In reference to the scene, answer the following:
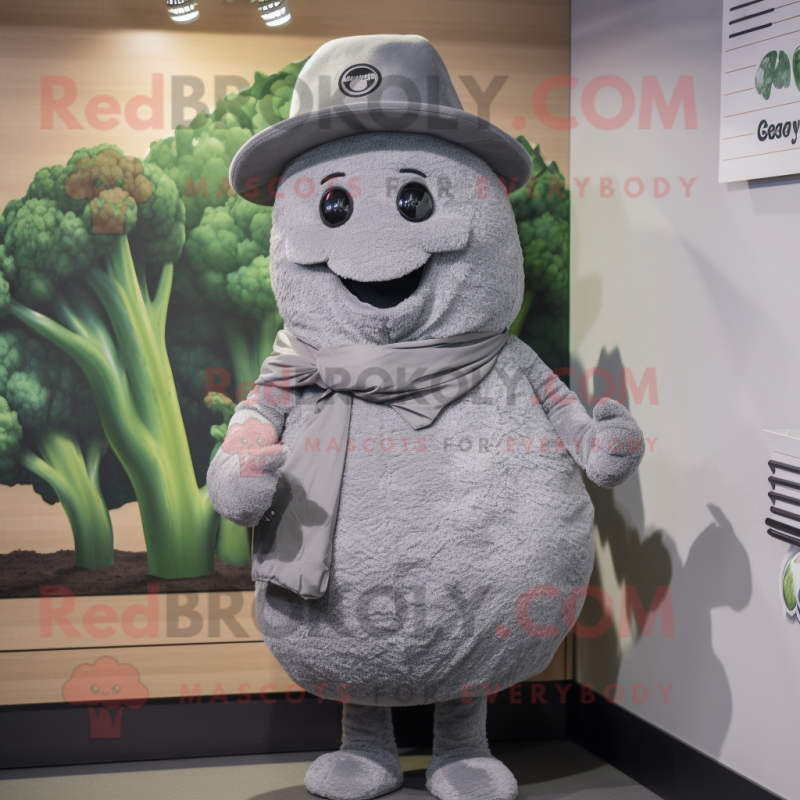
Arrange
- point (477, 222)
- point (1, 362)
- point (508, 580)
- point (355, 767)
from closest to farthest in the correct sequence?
point (508, 580) → point (477, 222) → point (355, 767) → point (1, 362)

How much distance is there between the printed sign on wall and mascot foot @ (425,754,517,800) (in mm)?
1254

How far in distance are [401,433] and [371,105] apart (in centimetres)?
62

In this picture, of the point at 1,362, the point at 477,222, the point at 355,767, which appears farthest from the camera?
the point at 1,362

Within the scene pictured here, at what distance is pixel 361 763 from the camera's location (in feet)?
5.93

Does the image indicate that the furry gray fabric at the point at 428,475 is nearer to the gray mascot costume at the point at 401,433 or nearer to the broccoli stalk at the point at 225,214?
the gray mascot costume at the point at 401,433

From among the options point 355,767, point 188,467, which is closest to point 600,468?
point 355,767

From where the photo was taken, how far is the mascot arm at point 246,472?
1506 millimetres

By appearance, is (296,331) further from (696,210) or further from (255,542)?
(696,210)

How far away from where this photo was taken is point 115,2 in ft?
6.77

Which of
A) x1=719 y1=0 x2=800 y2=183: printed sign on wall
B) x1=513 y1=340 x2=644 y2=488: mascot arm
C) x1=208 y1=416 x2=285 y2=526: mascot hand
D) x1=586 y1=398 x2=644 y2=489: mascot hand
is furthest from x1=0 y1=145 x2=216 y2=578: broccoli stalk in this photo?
x1=719 y1=0 x2=800 y2=183: printed sign on wall

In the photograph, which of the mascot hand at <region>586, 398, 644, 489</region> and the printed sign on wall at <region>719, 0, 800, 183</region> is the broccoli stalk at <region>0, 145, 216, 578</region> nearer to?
the mascot hand at <region>586, 398, 644, 489</region>

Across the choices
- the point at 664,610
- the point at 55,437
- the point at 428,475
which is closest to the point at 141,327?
the point at 55,437

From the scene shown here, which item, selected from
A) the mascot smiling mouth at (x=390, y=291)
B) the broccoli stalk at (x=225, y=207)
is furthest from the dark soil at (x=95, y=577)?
the mascot smiling mouth at (x=390, y=291)

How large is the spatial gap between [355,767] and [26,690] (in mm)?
826
